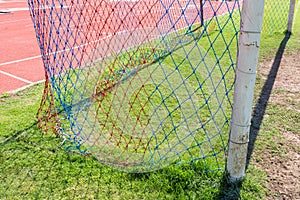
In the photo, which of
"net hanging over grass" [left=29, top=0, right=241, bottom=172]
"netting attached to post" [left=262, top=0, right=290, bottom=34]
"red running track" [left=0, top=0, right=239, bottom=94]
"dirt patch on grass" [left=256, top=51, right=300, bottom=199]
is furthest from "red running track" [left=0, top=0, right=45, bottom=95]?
"netting attached to post" [left=262, top=0, right=290, bottom=34]

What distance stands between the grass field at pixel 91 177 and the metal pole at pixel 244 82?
19 centimetres

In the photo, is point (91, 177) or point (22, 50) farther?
point (22, 50)

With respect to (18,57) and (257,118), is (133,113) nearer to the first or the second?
(257,118)

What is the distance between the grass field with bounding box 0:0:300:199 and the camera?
8.02 ft

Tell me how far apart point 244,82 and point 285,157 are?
1.02 metres

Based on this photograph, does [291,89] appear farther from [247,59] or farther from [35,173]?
[35,173]

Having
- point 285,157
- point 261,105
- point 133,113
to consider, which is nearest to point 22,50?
point 133,113

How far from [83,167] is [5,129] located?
3.89 ft

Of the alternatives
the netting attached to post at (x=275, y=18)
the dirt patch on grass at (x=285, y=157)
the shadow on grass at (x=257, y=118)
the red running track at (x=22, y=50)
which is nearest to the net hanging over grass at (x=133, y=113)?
the shadow on grass at (x=257, y=118)

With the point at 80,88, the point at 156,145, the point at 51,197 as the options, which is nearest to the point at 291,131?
the point at 156,145

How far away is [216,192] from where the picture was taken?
240 centimetres

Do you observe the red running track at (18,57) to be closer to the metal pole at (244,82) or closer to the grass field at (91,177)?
the grass field at (91,177)

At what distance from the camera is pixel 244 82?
86.7 inches

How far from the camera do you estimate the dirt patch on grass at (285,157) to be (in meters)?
2.44
